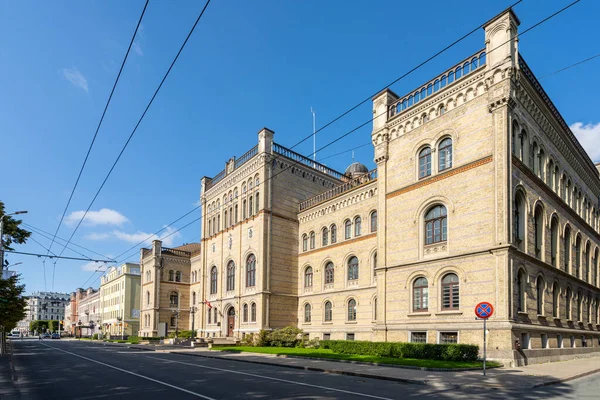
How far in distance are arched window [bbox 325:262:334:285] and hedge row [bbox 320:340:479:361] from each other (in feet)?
34.4

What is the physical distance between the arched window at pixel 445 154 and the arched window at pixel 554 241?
26.5 feet

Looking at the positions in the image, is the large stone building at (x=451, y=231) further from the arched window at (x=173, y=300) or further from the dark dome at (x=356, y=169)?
the arched window at (x=173, y=300)

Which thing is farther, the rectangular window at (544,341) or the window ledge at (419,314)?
the window ledge at (419,314)

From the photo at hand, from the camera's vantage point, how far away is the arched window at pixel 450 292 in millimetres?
23906

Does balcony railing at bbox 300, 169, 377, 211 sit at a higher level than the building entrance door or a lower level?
higher

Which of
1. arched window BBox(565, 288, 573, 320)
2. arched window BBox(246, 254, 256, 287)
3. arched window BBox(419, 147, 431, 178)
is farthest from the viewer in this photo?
arched window BBox(246, 254, 256, 287)

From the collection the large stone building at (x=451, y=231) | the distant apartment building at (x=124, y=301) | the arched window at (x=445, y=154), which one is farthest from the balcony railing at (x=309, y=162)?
the distant apartment building at (x=124, y=301)

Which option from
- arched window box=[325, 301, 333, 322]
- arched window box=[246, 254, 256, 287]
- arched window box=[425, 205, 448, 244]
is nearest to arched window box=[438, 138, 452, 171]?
arched window box=[425, 205, 448, 244]

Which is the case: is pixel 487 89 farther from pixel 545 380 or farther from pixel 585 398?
pixel 585 398

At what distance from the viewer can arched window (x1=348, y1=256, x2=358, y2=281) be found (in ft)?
117

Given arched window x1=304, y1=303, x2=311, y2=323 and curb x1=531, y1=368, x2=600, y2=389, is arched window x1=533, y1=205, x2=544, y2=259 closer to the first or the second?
curb x1=531, y1=368, x2=600, y2=389

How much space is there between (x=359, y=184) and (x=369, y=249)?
5546 millimetres

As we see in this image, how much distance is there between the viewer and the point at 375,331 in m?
27.6

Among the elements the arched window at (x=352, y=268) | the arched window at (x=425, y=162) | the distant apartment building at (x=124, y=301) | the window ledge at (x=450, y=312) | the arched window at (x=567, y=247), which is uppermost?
the arched window at (x=425, y=162)
